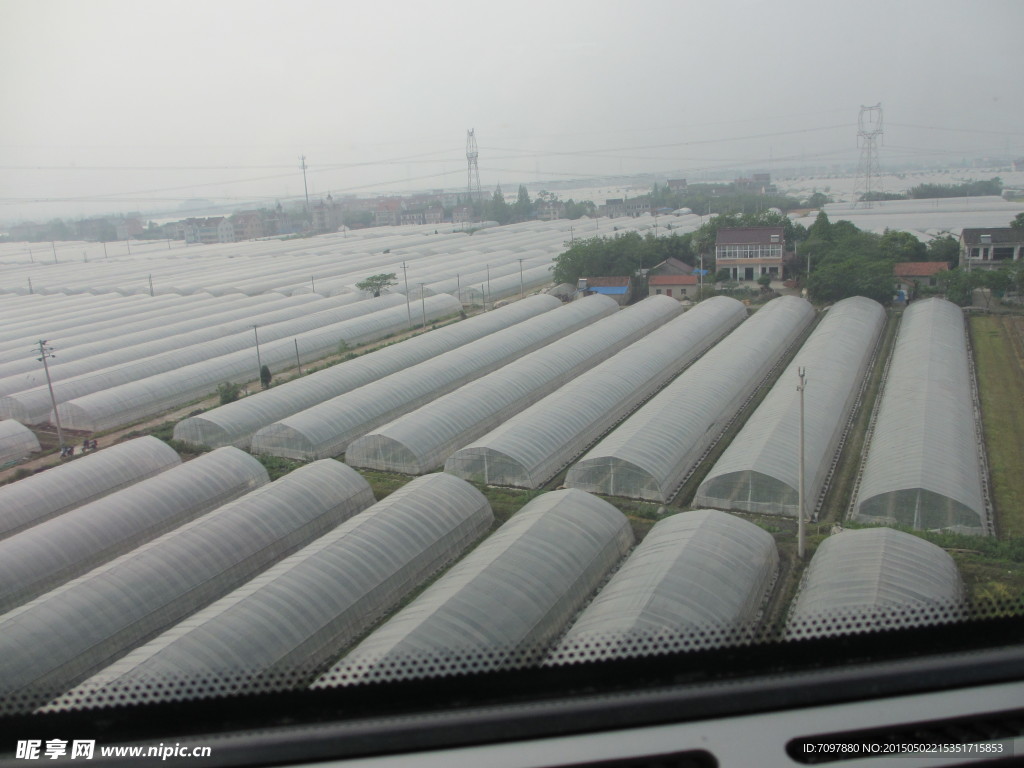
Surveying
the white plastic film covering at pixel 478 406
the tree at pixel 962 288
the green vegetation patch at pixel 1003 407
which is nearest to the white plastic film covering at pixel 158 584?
the white plastic film covering at pixel 478 406

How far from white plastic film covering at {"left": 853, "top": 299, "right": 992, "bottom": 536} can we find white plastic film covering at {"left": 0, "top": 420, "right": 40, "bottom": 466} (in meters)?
7.93

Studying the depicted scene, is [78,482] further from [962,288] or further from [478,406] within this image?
[962,288]

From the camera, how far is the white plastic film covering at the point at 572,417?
246 inches

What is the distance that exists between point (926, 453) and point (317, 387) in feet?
20.4

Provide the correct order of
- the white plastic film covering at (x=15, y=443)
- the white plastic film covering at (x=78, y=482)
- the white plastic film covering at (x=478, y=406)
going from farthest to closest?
the white plastic film covering at (x=15, y=443) → the white plastic film covering at (x=478, y=406) → the white plastic film covering at (x=78, y=482)

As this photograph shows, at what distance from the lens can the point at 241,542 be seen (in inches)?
185

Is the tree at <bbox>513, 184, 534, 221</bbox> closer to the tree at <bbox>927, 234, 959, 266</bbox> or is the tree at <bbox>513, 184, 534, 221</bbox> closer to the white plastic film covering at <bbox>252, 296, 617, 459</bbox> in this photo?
the tree at <bbox>927, 234, 959, 266</bbox>

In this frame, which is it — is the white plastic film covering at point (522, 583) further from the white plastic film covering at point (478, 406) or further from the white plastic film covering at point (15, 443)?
the white plastic film covering at point (15, 443)

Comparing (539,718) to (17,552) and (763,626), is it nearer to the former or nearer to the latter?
(763,626)

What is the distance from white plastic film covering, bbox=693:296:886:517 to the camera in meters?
5.41

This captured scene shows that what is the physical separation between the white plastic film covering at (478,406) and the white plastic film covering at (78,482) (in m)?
1.74

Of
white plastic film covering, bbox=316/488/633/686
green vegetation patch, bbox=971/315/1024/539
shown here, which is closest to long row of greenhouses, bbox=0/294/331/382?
white plastic film covering, bbox=316/488/633/686

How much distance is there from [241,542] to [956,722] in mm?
4316

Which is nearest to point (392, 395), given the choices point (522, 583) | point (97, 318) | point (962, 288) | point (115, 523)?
point (115, 523)
